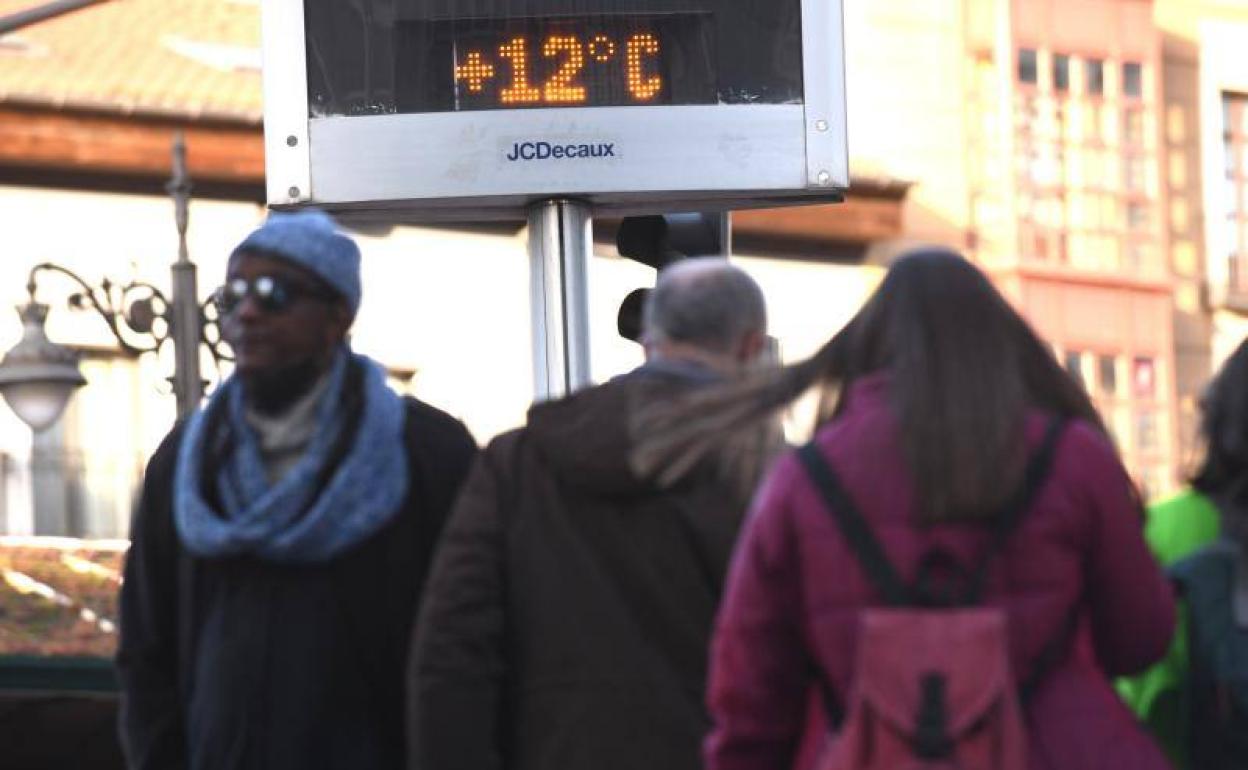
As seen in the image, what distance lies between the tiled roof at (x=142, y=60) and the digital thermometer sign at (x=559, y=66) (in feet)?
53.4

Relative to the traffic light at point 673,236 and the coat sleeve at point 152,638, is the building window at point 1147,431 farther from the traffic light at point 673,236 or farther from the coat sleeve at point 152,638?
the coat sleeve at point 152,638

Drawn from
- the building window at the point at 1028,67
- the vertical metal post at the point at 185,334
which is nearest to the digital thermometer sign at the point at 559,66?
the vertical metal post at the point at 185,334

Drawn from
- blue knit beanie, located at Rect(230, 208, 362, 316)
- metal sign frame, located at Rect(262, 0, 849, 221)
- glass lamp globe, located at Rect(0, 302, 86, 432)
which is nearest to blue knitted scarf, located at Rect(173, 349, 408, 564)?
blue knit beanie, located at Rect(230, 208, 362, 316)

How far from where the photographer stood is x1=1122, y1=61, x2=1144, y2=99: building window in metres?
29.7

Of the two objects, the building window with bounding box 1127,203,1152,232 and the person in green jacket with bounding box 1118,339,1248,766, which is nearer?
the person in green jacket with bounding box 1118,339,1248,766

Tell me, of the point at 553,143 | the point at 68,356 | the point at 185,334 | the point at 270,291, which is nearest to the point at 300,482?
the point at 270,291

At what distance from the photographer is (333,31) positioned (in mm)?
7820

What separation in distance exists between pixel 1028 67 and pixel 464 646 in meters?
24.2

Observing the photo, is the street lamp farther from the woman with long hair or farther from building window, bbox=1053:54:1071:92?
building window, bbox=1053:54:1071:92

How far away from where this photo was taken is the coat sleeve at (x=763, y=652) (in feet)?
14.9

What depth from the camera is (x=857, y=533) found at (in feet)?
14.5

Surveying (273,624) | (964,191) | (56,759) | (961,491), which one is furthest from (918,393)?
(964,191)

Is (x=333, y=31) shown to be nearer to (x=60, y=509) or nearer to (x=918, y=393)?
(x=918, y=393)

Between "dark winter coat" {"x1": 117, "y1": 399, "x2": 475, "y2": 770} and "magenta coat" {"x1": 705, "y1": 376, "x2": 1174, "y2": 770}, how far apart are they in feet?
3.78
